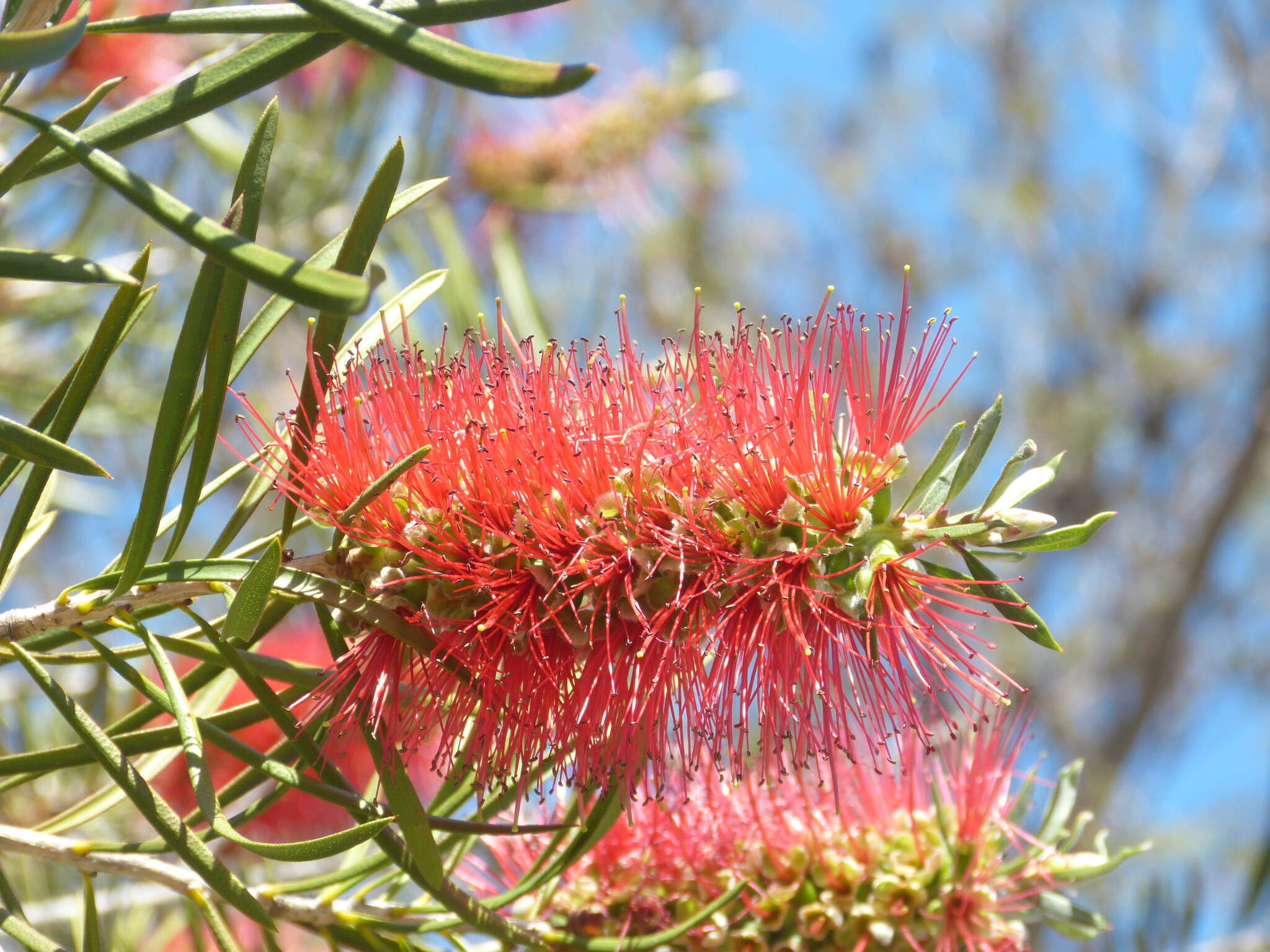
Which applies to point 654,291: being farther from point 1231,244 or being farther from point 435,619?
point 435,619

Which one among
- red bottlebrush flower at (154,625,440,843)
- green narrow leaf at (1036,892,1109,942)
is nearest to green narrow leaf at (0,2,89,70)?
green narrow leaf at (1036,892,1109,942)

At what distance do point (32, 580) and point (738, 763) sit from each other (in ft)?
12.1

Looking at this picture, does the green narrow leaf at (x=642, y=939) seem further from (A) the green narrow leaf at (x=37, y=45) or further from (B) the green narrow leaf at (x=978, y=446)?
(A) the green narrow leaf at (x=37, y=45)

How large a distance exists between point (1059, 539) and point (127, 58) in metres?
1.82

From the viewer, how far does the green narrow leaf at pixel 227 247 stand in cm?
59

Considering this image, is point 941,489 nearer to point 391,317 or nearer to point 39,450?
point 391,317

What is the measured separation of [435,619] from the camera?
2.87 feet

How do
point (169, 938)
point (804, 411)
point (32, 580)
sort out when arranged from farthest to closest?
point (32, 580) → point (169, 938) → point (804, 411)

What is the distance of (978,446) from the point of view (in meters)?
0.83

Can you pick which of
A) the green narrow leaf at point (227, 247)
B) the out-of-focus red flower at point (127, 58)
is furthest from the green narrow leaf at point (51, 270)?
the out-of-focus red flower at point (127, 58)

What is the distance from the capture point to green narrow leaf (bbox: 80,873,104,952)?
0.83 m

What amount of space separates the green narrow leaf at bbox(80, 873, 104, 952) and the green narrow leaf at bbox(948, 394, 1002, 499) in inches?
27.3

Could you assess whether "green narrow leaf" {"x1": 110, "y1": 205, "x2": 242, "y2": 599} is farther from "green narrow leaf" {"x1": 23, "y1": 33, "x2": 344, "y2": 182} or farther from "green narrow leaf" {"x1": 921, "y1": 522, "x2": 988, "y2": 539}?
"green narrow leaf" {"x1": 921, "y1": 522, "x2": 988, "y2": 539}

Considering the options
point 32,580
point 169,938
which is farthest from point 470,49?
point 32,580
